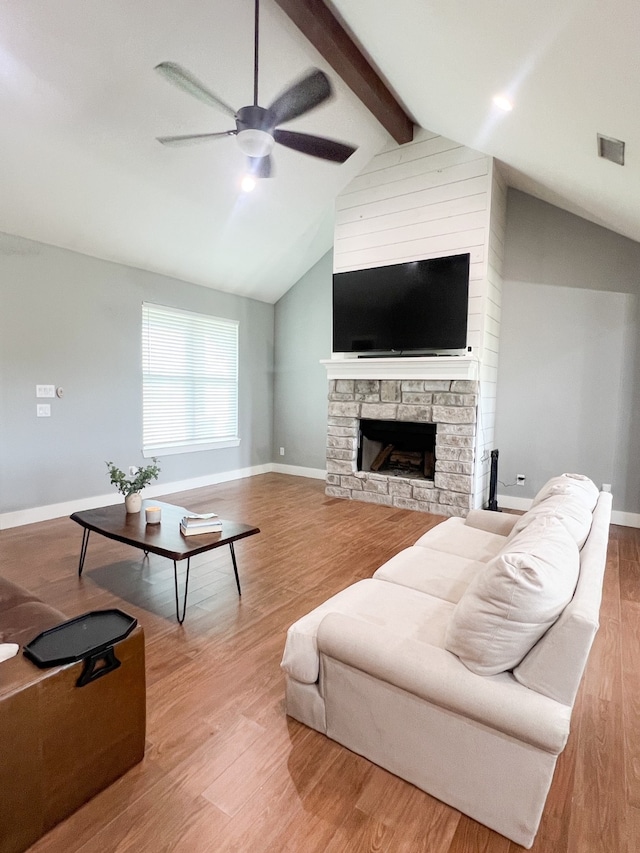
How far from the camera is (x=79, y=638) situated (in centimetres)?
143

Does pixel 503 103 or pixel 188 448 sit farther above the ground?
pixel 503 103

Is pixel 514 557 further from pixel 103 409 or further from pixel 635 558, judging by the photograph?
pixel 103 409

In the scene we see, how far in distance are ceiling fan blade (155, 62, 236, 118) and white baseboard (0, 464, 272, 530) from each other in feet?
12.5

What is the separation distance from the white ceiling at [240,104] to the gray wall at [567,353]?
0.34m

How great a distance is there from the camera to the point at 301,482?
6.29 meters

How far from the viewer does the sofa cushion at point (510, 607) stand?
1.27 metres

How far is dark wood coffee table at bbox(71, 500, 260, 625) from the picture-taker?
2.46 m

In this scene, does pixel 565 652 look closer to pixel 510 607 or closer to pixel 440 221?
pixel 510 607

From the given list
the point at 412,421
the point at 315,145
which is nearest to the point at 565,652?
the point at 315,145

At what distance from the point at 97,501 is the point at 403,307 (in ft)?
12.8

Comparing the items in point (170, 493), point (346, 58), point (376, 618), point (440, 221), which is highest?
point (346, 58)

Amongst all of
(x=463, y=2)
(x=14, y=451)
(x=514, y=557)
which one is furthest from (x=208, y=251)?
(x=514, y=557)

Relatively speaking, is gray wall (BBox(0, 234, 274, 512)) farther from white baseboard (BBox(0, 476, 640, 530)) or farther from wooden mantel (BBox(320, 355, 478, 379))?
wooden mantel (BBox(320, 355, 478, 379))

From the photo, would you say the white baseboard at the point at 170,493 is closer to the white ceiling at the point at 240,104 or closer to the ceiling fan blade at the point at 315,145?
the white ceiling at the point at 240,104
